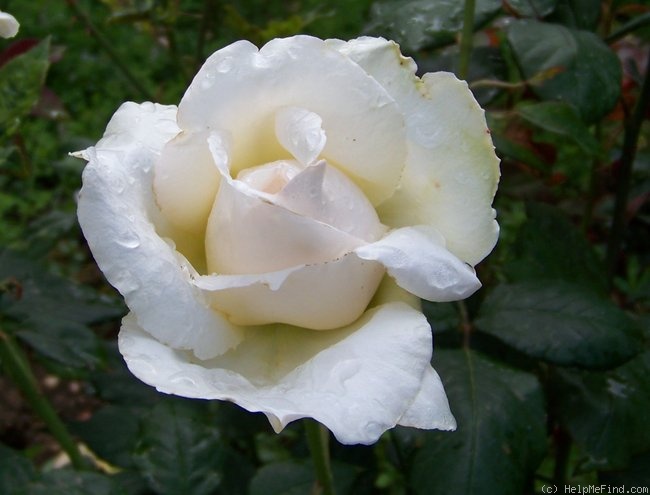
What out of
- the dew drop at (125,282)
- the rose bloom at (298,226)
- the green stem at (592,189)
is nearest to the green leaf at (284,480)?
the rose bloom at (298,226)

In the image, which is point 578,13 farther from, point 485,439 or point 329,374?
point 329,374

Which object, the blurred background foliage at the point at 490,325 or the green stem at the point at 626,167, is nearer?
the blurred background foliage at the point at 490,325

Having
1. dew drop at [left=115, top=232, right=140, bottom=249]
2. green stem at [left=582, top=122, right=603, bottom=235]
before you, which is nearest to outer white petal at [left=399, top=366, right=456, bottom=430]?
dew drop at [left=115, top=232, right=140, bottom=249]

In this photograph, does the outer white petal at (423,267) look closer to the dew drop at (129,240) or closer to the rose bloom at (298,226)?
the rose bloom at (298,226)

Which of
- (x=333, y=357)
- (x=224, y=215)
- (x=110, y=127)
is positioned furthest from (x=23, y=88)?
(x=333, y=357)

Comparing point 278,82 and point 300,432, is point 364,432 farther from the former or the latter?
point 300,432

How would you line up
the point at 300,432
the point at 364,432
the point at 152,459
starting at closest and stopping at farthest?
the point at 364,432, the point at 152,459, the point at 300,432

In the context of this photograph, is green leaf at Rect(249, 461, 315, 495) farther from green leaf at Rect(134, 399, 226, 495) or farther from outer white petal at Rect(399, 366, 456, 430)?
outer white petal at Rect(399, 366, 456, 430)

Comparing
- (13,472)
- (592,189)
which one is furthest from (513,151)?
(13,472)
